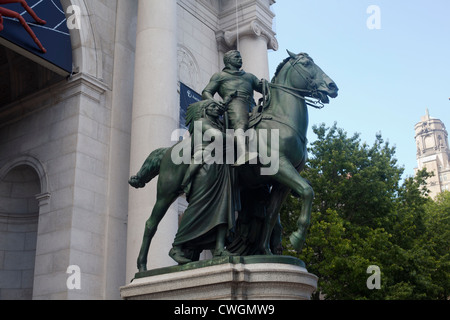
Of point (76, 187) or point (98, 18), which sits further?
point (98, 18)

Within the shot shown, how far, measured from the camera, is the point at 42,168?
1830 centimetres

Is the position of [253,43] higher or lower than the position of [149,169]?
higher

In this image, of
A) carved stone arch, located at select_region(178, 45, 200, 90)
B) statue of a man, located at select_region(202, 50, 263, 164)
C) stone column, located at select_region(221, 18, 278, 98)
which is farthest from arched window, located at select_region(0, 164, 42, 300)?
statue of a man, located at select_region(202, 50, 263, 164)

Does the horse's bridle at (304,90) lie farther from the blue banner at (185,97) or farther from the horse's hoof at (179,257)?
the blue banner at (185,97)

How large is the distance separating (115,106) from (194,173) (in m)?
11.4

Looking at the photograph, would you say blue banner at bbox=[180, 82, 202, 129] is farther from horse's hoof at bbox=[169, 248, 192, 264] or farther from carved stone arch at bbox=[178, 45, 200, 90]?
horse's hoof at bbox=[169, 248, 192, 264]

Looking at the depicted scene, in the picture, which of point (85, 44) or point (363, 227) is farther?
point (363, 227)

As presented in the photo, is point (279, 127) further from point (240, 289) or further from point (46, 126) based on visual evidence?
point (46, 126)

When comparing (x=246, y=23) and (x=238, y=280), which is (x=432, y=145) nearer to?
(x=246, y=23)

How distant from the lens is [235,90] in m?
9.44

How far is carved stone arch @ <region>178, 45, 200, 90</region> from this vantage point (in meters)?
22.9

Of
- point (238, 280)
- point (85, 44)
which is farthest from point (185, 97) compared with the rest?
point (238, 280)

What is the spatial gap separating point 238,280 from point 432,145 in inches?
6840

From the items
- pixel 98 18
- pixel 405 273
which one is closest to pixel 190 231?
pixel 98 18
